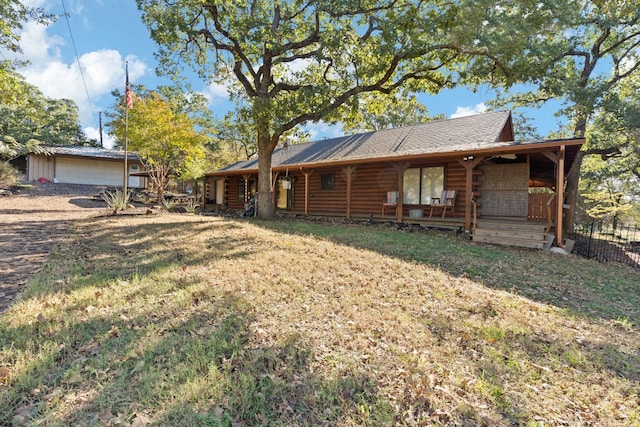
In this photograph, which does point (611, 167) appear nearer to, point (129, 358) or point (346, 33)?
point (346, 33)

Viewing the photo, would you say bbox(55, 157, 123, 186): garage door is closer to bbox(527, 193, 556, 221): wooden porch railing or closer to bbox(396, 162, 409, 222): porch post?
bbox(396, 162, 409, 222): porch post

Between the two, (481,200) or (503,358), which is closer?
(503,358)

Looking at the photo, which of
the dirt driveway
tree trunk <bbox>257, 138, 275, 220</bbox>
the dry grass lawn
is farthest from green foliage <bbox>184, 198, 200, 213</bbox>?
the dry grass lawn

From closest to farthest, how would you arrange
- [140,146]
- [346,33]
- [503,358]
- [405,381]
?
[405,381] → [503,358] → [346,33] → [140,146]

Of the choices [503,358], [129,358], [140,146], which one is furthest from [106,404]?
[140,146]

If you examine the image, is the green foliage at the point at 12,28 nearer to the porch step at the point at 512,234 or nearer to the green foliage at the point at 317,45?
the green foliage at the point at 317,45

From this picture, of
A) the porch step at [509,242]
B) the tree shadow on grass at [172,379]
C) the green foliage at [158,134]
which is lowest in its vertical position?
the tree shadow on grass at [172,379]

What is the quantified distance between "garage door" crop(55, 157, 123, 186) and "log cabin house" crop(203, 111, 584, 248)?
16.4 m

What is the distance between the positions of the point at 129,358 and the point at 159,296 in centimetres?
128

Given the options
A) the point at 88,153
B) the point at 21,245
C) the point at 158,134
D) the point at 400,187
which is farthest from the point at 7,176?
the point at 400,187

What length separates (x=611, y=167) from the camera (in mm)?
17750

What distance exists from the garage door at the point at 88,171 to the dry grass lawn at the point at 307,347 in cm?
2553

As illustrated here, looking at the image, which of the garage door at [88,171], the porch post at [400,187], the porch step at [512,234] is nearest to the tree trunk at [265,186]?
the porch post at [400,187]

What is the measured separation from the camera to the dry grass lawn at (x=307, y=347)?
2.06 m
